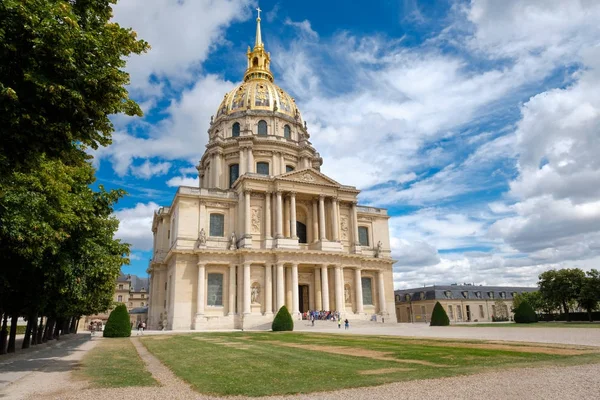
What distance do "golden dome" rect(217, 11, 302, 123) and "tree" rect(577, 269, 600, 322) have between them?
4235 cm

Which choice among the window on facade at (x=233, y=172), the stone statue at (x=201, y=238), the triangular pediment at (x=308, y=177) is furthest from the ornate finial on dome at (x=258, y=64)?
the stone statue at (x=201, y=238)

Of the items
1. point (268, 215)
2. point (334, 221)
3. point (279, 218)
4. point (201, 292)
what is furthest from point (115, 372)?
point (334, 221)

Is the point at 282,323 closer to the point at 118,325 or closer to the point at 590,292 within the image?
the point at 118,325

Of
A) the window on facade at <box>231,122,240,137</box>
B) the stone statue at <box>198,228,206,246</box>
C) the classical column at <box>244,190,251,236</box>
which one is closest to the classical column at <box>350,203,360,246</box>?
the classical column at <box>244,190,251,236</box>

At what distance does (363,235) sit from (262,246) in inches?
615

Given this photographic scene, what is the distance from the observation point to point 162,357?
16344 millimetres

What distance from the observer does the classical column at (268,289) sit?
45.5 meters

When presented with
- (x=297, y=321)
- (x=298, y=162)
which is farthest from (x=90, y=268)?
(x=298, y=162)

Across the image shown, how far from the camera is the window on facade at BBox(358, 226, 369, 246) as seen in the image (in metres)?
56.8

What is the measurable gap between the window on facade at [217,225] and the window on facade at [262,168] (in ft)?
37.5

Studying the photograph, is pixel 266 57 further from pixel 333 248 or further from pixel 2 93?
pixel 2 93

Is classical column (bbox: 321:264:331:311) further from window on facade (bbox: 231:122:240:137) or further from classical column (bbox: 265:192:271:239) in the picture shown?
window on facade (bbox: 231:122:240:137)

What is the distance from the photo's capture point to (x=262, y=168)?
59531 mm

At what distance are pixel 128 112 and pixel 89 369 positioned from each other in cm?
844
